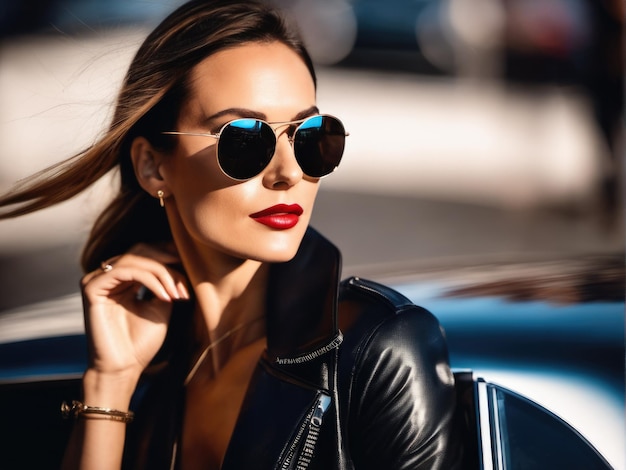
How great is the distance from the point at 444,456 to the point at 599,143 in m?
7.09

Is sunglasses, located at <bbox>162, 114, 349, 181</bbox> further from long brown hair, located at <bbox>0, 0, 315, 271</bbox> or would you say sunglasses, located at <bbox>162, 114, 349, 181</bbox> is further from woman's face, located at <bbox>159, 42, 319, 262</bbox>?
long brown hair, located at <bbox>0, 0, 315, 271</bbox>

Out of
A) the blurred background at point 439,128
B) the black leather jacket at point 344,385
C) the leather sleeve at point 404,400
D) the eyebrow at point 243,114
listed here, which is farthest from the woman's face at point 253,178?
the blurred background at point 439,128

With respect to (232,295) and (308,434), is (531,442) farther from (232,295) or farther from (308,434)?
(232,295)

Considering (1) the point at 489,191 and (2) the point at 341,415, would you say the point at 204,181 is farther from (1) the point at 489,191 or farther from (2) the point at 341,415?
(1) the point at 489,191

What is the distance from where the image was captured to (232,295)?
2.03 meters

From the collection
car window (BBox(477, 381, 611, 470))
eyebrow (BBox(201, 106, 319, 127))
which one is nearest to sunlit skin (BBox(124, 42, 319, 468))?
eyebrow (BBox(201, 106, 319, 127))

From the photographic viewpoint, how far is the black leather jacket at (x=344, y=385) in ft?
5.22

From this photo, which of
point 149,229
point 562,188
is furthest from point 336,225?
point 149,229

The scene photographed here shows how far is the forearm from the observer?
1.93 meters

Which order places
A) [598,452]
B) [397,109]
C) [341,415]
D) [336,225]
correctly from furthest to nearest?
[397,109]
[336,225]
[341,415]
[598,452]

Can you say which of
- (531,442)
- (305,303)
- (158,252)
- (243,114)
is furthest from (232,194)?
(531,442)

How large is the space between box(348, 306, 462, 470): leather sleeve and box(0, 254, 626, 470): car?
0.18 feet

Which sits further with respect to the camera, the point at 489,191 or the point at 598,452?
the point at 489,191

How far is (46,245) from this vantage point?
23.7ft
